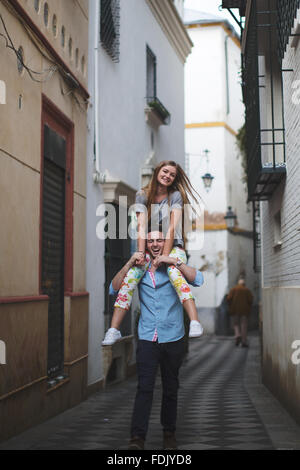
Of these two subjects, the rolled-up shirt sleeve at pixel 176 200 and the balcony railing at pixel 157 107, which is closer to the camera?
the rolled-up shirt sleeve at pixel 176 200

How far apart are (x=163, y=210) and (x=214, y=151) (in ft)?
66.5

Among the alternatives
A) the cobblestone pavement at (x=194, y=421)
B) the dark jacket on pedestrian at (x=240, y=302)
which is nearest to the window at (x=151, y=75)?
the cobblestone pavement at (x=194, y=421)

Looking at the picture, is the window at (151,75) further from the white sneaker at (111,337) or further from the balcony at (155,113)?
the white sneaker at (111,337)

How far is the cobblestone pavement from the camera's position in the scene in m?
5.67

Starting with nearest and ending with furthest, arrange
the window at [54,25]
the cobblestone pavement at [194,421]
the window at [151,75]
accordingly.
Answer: the cobblestone pavement at [194,421] < the window at [54,25] < the window at [151,75]

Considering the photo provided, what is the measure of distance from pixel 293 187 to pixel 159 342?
3.34 m

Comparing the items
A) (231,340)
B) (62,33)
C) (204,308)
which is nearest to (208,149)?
(204,308)

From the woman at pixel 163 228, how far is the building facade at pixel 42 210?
1.10 m

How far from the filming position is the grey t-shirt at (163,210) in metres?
5.52

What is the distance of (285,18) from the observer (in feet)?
24.3

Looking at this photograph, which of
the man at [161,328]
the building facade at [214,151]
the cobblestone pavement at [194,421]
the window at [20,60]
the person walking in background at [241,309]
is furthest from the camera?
the building facade at [214,151]

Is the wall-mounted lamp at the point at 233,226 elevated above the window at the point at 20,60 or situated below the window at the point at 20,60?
above

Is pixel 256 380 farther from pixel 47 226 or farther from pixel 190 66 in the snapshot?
pixel 190 66

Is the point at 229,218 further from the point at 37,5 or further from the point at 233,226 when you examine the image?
the point at 37,5
